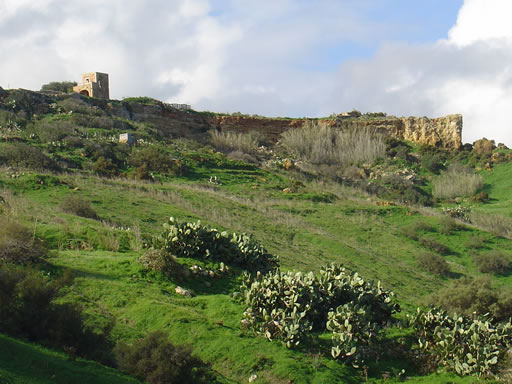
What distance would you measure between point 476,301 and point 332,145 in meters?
49.4

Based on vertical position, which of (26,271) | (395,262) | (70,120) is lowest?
(395,262)

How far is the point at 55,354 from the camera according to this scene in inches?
339

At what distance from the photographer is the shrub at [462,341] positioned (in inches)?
392

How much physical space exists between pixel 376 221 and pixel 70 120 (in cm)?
2534

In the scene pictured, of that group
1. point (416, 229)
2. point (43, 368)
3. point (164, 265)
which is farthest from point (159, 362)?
point (416, 229)

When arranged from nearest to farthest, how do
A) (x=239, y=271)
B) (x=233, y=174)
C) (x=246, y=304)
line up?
1. (x=246, y=304)
2. (x=239, y=271)
3. (x=233, y=174)

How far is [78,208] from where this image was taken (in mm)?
21203

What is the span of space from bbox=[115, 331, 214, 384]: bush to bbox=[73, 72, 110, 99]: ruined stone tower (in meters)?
54.7

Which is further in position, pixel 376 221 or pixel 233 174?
pixel 233 174

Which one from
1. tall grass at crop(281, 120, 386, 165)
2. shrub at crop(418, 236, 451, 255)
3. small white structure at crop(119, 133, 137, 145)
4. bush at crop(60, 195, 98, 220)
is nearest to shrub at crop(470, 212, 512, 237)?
shrub at crop(418, 236, 451, 255)

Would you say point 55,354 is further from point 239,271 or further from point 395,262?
point 395,262

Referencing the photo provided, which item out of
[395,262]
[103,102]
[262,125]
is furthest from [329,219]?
[262,125]

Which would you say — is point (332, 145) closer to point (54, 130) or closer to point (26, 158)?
point (54, 130)

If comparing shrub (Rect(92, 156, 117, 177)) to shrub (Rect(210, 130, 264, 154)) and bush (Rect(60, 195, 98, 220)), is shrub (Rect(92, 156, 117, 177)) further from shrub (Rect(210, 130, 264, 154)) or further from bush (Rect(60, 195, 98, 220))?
shrub (Rect(210, 130, 264, 154))
